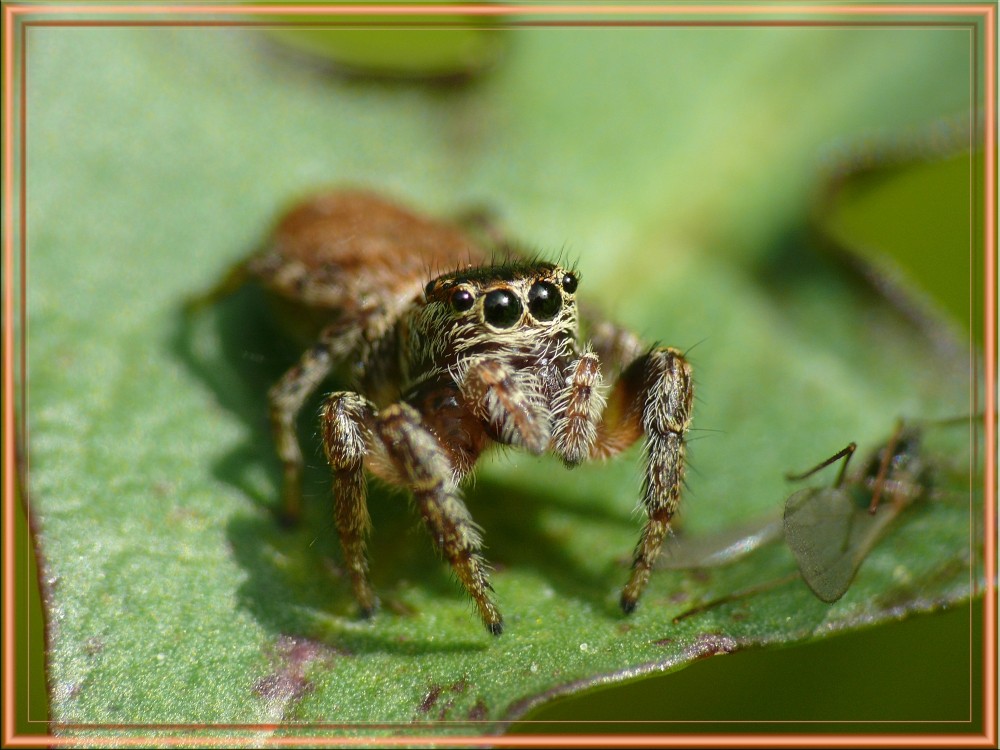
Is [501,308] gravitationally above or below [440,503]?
above

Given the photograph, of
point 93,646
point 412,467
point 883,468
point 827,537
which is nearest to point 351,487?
point 412,467

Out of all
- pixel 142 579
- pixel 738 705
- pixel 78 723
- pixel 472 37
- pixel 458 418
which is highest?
pixel 472 37

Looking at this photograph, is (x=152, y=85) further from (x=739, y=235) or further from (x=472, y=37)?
(x=739, y=235)

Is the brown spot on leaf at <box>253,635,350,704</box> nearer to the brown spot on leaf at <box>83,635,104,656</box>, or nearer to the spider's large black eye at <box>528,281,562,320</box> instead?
the brown spot on leaf at <box>83,635,104,656</box>

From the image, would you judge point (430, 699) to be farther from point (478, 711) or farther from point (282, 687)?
point (282, 687)

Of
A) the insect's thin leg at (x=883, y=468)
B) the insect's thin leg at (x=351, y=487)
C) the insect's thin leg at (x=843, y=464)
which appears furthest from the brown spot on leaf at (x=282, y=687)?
the insect's thin leg at (x=883, y=468)

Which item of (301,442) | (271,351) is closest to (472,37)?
(271,351)
